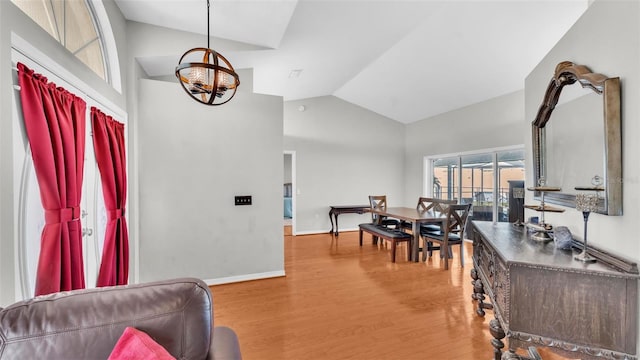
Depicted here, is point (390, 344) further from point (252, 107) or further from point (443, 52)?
point (443, 52)

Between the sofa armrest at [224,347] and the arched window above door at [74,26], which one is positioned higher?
the arched window above door at [74,26]

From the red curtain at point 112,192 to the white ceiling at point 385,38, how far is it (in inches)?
46.5

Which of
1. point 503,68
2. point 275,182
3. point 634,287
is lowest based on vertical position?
point 634,287

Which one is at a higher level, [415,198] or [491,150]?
[491,150]

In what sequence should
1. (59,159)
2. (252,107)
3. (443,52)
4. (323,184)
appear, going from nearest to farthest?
(59,159) → (252,107) → (443,52) → (323,184)

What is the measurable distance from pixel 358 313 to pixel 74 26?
3405 mm

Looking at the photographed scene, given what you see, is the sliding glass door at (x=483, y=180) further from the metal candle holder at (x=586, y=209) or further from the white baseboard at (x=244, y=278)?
the white baseboard at (x=244, y=278)

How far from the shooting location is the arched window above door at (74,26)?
5.48 feet

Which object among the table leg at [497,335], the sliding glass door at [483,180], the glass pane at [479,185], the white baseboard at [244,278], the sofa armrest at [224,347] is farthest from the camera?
the glass pane at [479,185]

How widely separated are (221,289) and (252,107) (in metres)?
2.29

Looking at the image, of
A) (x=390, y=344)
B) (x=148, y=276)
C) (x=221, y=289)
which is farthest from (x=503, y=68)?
(x=148, y=276)

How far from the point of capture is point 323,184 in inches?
265

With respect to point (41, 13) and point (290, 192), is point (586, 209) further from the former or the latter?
point (290, 192)

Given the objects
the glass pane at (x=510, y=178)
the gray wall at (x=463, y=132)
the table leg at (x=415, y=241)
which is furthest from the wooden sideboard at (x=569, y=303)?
the gray wall at (x=463, y=132)
